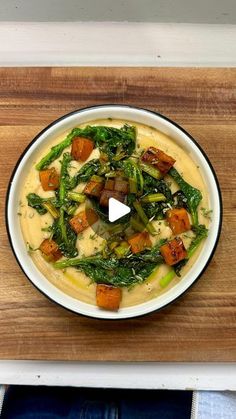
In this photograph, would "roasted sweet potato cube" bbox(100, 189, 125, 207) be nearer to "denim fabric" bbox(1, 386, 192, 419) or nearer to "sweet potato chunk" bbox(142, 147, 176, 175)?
"sweet potato chunk" bbox(142, 147, 176, 175)

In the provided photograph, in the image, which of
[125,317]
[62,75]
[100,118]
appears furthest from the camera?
[62,75]

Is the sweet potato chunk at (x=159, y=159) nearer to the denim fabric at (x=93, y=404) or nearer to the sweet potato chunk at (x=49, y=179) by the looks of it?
the sweet potato chunk at (x=49, y=179)

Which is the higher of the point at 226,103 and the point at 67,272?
the point at 226,103

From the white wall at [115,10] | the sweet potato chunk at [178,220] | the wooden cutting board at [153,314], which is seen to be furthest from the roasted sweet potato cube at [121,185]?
the white wall at [115,10]

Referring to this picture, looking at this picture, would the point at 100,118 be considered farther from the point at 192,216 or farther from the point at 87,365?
the point at 87,365

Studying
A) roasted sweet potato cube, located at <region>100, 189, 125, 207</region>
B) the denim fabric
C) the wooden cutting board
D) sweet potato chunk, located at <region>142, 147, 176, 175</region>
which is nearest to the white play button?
roasted sweet potato cube, located at <region>100, 189, 125, 207</region>

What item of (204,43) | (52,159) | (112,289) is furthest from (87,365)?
(204,43)
